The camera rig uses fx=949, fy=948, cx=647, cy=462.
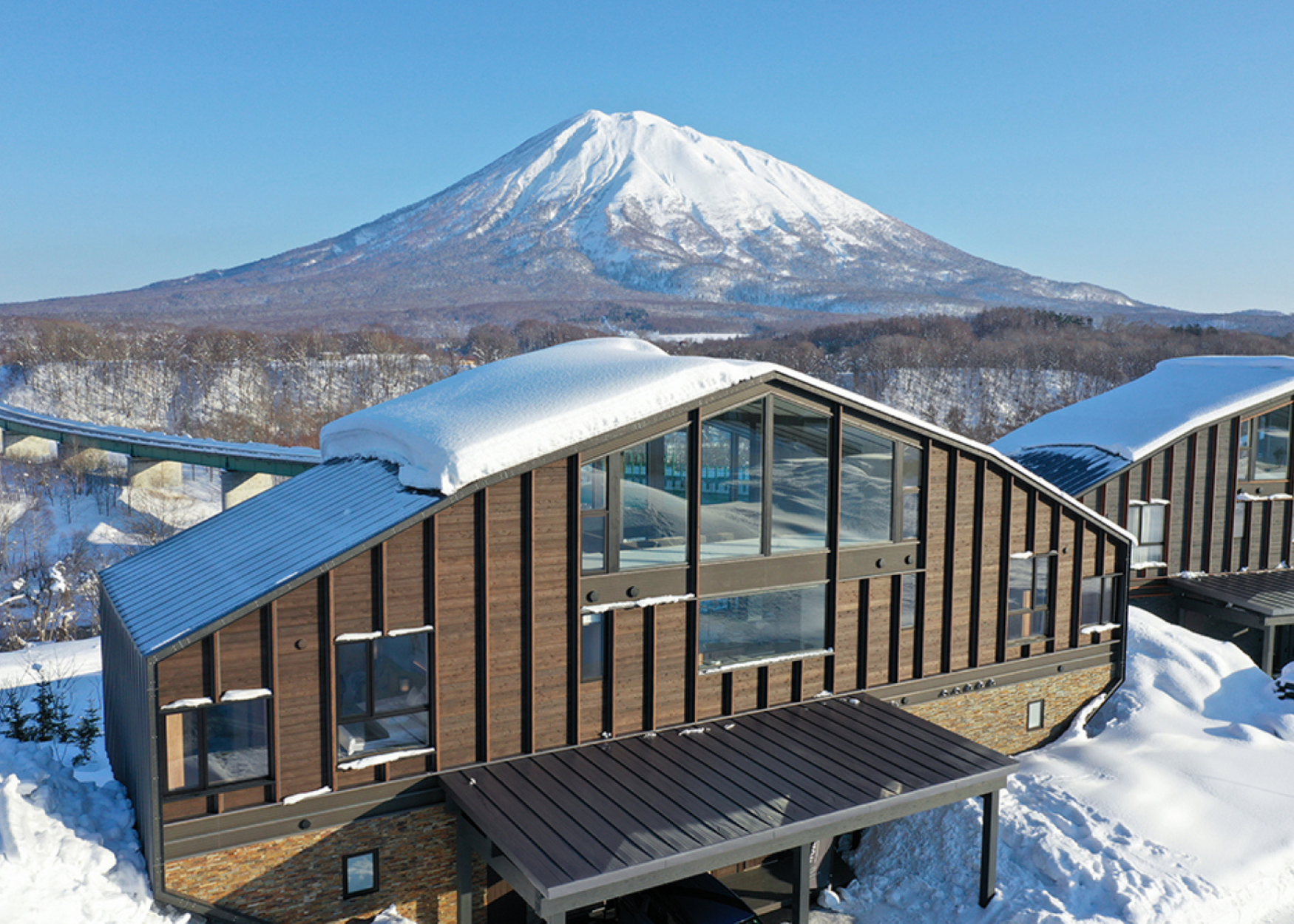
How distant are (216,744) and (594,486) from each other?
508 cm

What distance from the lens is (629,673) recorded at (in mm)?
12383

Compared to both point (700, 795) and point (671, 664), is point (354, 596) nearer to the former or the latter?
point (671, 664)

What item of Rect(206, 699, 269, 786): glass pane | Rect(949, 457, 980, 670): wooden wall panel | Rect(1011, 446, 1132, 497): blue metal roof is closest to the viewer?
Rect(206, 699, 269, 786): glass pane

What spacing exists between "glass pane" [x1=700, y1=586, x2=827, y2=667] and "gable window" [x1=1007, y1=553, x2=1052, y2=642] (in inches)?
157

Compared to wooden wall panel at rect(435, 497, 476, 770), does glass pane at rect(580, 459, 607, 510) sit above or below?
above

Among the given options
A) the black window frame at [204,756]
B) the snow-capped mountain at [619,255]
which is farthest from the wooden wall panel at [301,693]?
the snow-capped mountain at [619,255]

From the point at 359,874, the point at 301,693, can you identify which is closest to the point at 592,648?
the point at 301,693

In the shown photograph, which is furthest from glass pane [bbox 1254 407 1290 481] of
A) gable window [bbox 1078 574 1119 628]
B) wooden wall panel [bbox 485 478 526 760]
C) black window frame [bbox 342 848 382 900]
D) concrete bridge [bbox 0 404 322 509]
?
concrete bridge [bbox 0 404 322 509]

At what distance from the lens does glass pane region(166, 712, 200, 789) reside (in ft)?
31.7

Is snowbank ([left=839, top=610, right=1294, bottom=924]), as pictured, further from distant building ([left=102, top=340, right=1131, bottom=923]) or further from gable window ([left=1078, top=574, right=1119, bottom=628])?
gable window ([left=1078, top=574, right=1119, bottom=628])

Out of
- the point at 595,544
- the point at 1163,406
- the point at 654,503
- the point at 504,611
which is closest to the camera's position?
the point at 504,611

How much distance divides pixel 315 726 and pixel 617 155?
18985cm

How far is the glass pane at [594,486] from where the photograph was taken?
11.8 metres

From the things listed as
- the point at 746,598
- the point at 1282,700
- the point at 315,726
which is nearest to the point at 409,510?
the point at 315,726
